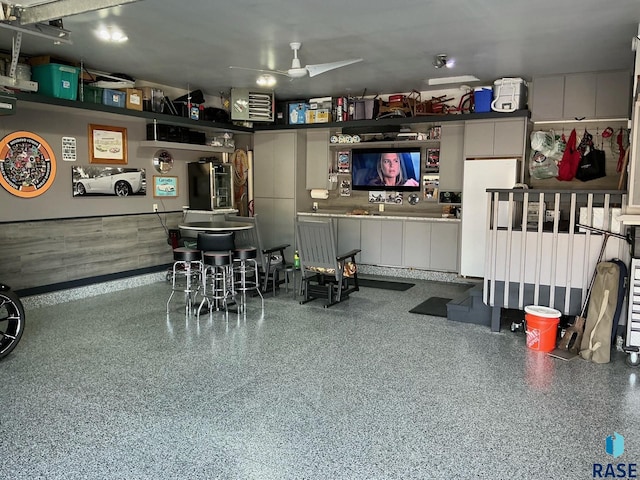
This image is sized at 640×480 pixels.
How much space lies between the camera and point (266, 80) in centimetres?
687

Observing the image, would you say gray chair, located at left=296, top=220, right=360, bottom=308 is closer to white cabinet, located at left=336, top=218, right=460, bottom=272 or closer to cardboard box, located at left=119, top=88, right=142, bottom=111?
white cabinet, located at left=336, top=218, right=460, bottom=272

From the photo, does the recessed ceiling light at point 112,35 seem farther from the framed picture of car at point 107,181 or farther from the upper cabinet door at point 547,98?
the upper cabinet door at point 547,98

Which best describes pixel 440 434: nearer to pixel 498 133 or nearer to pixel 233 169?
pixel 498 133

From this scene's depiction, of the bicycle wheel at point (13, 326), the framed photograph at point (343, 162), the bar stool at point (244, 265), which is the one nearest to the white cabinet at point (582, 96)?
the framed photograph at point (343, 162)

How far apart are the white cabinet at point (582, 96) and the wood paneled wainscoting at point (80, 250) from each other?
18.6 feet

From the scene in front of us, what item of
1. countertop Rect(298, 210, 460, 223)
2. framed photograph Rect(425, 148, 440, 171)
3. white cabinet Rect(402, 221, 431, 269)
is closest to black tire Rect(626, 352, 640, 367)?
countertop Rect(298, 210, 460, 223)

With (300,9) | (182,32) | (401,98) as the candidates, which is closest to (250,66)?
(182,32)

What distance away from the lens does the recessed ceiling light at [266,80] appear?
6664 mm

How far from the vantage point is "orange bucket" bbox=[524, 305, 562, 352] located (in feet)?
14.8

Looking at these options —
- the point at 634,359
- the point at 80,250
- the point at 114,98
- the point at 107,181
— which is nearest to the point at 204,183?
the point at 107,181

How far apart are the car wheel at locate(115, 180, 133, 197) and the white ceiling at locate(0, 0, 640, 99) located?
152cm

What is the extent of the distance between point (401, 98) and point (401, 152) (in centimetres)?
86

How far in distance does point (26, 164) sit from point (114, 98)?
1.38m

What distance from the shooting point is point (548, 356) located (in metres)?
4.45
